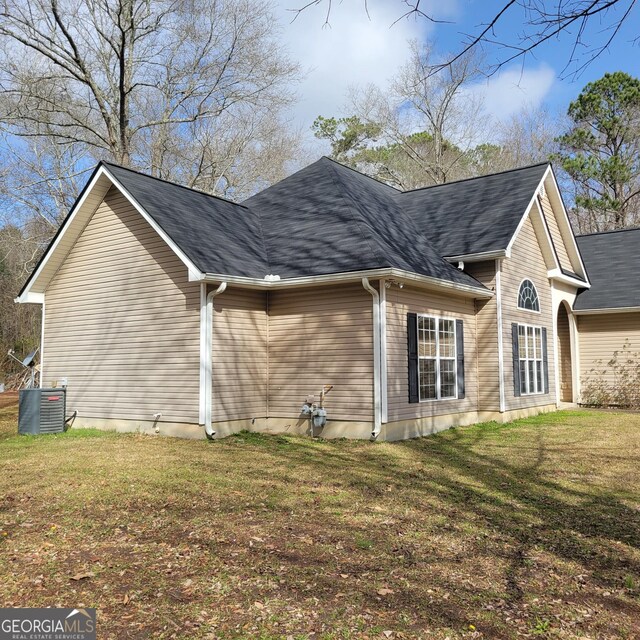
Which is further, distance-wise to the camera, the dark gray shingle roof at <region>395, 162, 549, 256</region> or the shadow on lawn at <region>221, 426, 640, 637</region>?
the dark gray shingle roof at <region>395, 162, 549, 256</region>

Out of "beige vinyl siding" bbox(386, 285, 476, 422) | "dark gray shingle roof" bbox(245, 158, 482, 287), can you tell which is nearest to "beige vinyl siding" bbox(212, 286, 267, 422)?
"dark gray shingle roof" bbox(245, 158, 482, 287)

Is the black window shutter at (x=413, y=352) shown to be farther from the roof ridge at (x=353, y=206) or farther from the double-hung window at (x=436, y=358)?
the roof ridge at (x=353, y=206)

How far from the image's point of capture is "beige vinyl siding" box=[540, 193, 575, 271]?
16.6 meters

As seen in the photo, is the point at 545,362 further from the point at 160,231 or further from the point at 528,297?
the point at 160,231

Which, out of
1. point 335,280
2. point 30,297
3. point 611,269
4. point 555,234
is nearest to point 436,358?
point 335,280

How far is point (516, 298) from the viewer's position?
14.2 metres

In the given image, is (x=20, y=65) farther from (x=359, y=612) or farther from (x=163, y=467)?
(x=359, y=612)

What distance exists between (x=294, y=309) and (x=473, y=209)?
6.19 m

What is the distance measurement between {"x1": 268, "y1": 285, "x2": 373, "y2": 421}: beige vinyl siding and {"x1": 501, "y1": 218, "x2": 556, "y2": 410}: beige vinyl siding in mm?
4347

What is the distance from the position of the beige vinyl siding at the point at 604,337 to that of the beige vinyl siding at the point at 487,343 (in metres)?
6.23

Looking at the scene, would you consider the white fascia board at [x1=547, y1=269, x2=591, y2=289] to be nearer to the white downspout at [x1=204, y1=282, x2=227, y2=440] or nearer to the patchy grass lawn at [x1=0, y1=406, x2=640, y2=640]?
the patchy grass lawn at [x1=0, y1=406, x2=640, y2=640]

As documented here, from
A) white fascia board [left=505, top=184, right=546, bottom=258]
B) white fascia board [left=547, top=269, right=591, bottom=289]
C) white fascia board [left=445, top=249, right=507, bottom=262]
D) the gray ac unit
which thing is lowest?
the gray ac unit

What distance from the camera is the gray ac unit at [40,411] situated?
11461 millimetres

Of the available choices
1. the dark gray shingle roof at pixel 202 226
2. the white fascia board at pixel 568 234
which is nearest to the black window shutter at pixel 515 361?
the white fascia board at pixel 568 234
